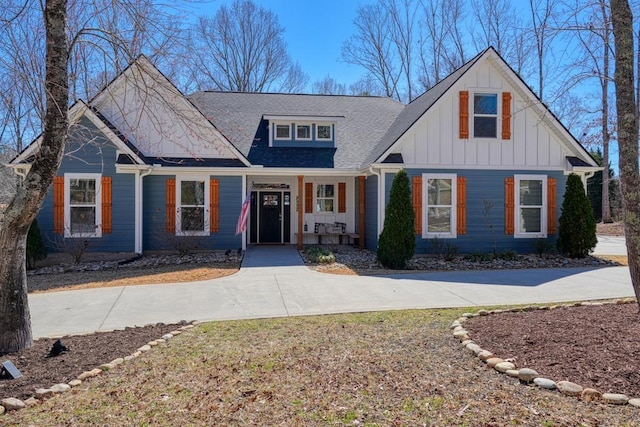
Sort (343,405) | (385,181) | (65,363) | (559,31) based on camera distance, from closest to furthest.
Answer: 1. (343,405)
2. (65,363)
3. (559,31)
4. (385,181)

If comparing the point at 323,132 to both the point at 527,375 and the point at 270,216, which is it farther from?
the point at 527,375

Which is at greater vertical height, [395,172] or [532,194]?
[395,172]

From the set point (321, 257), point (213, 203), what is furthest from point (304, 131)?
point (321, 257)

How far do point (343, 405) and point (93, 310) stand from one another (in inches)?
194

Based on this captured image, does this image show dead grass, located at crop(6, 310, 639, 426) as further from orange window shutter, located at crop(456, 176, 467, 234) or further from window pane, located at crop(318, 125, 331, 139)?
window pane, located at crop(318, 125, 331, 139)

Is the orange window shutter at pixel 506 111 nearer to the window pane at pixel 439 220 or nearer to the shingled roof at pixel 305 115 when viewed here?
the window pane at pixel 439 220

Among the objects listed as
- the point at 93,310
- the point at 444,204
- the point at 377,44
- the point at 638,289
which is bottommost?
the point at 93,310

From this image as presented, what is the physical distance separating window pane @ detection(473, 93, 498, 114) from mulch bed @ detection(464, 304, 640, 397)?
25.1ft

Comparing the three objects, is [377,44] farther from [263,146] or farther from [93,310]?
[93,310]

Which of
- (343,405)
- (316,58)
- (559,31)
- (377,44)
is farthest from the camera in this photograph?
(377,44)

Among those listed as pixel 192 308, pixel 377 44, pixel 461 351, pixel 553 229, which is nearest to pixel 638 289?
pixel 461 351

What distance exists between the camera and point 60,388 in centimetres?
363

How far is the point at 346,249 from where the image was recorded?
46.3 feet

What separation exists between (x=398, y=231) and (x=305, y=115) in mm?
6309
